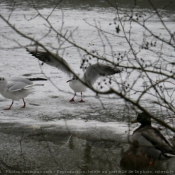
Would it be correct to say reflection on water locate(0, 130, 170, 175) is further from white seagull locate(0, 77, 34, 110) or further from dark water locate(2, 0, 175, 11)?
dark water locate(2, 0, 175, 11)

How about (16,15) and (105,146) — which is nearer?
(105,146)

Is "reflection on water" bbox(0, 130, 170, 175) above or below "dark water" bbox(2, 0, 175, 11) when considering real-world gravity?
below

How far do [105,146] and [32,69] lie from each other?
4185mm

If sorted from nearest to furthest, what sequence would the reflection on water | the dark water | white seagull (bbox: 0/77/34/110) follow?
the reflection on water → white seagull (bbox: 0/77/34/110) → the dark water

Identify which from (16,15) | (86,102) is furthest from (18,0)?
(86,102)

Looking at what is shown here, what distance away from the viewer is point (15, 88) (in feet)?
22.5

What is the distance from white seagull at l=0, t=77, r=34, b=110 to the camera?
683cm

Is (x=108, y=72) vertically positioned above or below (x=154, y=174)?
above

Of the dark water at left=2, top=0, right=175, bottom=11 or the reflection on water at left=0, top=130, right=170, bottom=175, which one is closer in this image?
the reflection on water at left=0, top=130, right=170, bottom=175

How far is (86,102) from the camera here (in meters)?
7.25

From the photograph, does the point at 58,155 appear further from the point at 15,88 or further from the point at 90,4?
the point at 90,4

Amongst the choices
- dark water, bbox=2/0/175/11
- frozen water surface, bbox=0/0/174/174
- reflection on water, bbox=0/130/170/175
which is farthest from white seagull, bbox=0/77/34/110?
dark water, bbox=2/0/175/11

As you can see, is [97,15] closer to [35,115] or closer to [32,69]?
[32,69]

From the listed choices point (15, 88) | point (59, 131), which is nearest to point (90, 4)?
point (15, 88)
